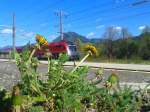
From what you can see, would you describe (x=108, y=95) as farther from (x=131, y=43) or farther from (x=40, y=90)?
(x=131, y=43)

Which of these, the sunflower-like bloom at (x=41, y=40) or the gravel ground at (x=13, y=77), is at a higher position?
the sunflower-like bloom at (x=41, y=40)

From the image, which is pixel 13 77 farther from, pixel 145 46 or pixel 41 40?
pixel 145 46

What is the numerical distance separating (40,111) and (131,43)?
64235 mm

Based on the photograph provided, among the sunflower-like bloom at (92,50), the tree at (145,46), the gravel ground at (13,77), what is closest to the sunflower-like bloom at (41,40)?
the sunflower-like bloom at (92,50)

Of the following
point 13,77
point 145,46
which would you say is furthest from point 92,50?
point 145,46

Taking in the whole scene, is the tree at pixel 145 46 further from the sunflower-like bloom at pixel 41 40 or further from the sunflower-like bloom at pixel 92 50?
the sunflower-like bloom at pixel 41 40

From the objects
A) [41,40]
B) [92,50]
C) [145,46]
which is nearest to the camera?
[41,40]

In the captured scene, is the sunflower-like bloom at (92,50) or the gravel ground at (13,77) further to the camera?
the gravel ground at (13,77)

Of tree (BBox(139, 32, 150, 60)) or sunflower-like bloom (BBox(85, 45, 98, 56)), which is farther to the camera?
tree (BBox(139, 32, 150, 60))

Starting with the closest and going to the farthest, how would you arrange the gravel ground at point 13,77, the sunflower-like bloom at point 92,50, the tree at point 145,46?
the sunflower-like bloom at point 92,50 → the gravel ground at point 13,77 → the tree at point 145,46

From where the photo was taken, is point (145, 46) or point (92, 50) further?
point (145, 46)

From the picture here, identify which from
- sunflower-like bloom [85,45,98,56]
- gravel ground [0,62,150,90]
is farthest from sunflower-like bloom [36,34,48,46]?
gravel ground [0,62,150,90]

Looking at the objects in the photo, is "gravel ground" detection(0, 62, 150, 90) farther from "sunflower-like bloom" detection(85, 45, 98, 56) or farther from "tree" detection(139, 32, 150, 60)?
"tree" detection(139, 32, 150, 60)

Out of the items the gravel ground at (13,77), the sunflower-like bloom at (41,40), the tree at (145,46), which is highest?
the tree at (145,46)
